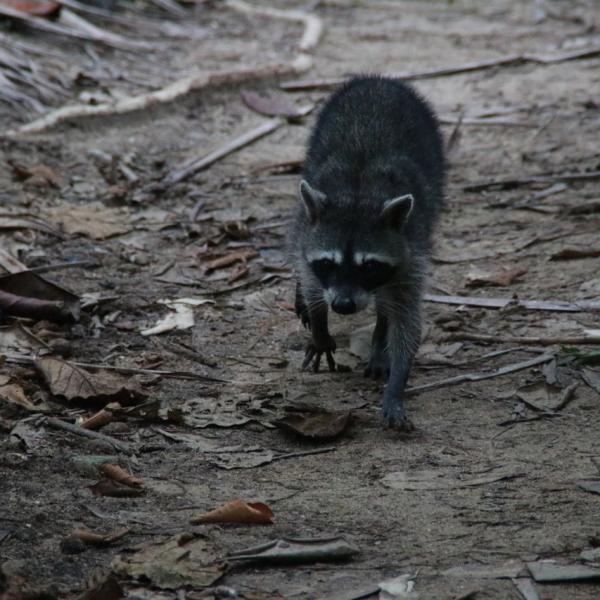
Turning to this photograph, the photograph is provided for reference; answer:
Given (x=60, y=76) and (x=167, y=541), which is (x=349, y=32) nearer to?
(x=60, y=76)

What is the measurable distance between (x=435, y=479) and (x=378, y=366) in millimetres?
1724

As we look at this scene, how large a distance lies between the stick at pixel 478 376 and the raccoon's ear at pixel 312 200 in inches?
44.2

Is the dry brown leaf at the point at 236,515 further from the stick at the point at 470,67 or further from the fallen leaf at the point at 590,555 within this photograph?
the stick at the point at 470,67

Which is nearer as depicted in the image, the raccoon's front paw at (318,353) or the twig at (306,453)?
the twig at (306,453)

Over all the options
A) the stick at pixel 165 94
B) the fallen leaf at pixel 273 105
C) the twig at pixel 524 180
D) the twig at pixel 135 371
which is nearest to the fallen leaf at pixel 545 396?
the twig at pixel 135 371

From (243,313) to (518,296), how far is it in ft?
5.96

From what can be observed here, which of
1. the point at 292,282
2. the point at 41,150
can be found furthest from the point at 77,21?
the point at 292,282

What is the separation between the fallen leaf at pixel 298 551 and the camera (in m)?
A: 3.91

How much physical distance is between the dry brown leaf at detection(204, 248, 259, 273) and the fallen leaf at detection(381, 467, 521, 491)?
332 centimetres

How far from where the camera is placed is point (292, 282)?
7.88m

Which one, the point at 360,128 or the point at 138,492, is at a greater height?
the point at 360,128

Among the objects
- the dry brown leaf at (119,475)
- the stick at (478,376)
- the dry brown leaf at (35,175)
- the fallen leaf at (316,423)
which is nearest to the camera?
the dry brown leaf at (119,475)

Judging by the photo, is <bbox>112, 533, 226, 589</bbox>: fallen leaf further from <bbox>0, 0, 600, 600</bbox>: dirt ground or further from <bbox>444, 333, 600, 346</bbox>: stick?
<bbox>444, 333, 600, 346</bbox>: stick

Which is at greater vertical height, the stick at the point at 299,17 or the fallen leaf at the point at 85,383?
the fallen leaf at the point at 85,383
